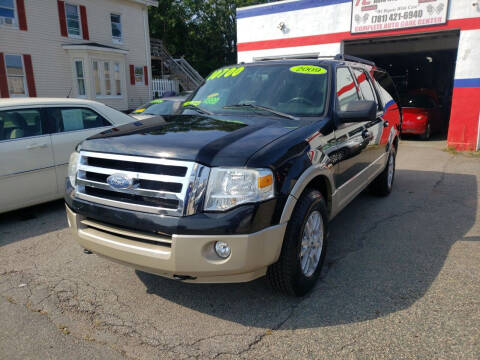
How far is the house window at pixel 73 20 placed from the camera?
61.6 feet

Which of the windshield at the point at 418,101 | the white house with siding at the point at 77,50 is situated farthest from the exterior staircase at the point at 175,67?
the windshield at the point at 418,101

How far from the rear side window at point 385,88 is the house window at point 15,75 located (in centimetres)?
1598

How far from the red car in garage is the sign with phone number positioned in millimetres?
3041

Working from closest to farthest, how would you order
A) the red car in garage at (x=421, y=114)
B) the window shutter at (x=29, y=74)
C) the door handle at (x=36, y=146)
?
the door handle at (x=36, y=146), the red car in garage at (x=421, y=114), the window shutter at (x=29, y=74)

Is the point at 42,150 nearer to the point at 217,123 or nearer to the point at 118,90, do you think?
the point at 217,123

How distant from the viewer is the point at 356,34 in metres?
11.7

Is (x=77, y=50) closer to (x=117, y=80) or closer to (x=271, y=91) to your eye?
(x=117, y=80)

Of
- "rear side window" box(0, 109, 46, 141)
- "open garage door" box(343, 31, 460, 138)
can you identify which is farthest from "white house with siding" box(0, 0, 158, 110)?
"open garage door" box(343, 31, 460, 138)

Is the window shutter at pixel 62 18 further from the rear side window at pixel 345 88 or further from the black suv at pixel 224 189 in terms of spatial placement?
the rear side window at pixel 345 88

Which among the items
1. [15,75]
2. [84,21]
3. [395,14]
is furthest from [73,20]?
[395,14]

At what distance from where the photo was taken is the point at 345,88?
412cm

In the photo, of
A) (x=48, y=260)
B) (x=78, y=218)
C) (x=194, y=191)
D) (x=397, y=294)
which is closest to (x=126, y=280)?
(x=78, y=218)

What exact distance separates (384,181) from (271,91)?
114 inches

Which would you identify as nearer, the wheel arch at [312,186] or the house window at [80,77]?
the wheel arch at [312,186]
